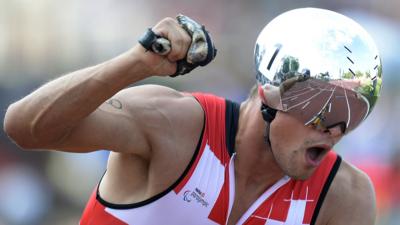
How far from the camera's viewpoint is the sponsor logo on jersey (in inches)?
156

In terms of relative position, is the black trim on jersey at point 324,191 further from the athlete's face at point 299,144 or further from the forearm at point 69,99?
the forearm at point 69,99

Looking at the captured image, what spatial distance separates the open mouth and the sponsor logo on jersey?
565mm

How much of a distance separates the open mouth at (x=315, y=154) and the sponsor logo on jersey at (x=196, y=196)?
56 cm

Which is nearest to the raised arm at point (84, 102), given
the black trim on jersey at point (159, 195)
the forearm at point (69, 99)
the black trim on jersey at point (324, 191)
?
the forearm at point (69, 99)

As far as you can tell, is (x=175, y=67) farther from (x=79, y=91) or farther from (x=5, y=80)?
(x=5, y=80)

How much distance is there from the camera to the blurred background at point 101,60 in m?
8.43

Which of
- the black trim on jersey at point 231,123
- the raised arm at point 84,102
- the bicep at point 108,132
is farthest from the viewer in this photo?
the black trim on jersey at point 231,123

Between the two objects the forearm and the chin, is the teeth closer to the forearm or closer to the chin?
the chin

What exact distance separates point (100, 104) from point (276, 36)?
1010 mm

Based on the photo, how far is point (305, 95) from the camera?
12.7 feet

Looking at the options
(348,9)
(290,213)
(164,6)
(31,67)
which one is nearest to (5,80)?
(31,67)

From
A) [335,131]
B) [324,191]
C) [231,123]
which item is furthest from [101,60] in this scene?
[335,131]

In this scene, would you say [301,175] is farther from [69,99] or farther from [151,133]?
[69,99]

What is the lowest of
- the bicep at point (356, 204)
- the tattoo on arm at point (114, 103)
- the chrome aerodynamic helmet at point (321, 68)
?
the bicep at point (356, 204)
